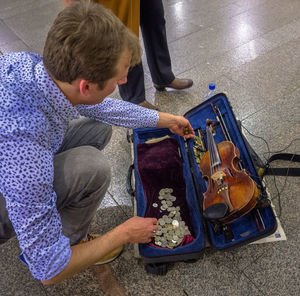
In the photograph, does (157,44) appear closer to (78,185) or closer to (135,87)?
(135,87)

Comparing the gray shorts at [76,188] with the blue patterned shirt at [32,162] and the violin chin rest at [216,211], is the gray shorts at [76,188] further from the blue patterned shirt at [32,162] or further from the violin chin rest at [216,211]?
the violin chin rest at [216,211]

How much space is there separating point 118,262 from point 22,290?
504 millimetres

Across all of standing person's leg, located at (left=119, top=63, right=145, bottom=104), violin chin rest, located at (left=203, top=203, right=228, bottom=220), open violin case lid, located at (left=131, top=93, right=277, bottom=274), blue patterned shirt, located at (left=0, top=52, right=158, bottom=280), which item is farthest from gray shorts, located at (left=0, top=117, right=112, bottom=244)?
standing person's leg, located at (left=119, top=63, right=145, bottom=104)

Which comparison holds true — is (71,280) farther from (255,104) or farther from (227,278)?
(255,104)

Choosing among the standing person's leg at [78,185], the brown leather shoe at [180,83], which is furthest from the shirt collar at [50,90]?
the brown leather shoe at [180,83]

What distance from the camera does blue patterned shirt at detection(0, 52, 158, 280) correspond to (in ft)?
2.62

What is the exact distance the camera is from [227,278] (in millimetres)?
1275

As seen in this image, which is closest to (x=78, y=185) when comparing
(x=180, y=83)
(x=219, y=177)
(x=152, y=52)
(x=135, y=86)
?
(x=219, y=177)

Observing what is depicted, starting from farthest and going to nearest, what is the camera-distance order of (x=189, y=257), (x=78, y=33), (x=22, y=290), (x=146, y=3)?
1. (x=146, y=3)
2. (x=22, y=290)
3. (x=189, y=257)
4. (x=78, y=33)

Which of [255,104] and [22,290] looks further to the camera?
[255,104]

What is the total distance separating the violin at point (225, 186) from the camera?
112cm

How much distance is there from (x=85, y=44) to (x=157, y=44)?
1277 millimetres

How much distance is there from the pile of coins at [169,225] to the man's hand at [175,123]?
343 mm

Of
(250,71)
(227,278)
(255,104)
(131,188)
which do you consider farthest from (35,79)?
(250,71)
